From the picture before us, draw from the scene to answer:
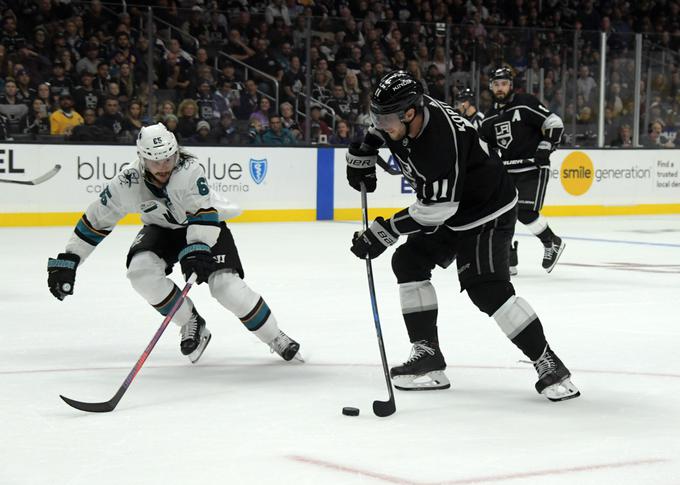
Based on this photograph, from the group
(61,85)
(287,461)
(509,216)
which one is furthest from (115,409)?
(61,85)

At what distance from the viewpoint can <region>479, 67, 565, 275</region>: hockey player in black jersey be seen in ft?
25.9

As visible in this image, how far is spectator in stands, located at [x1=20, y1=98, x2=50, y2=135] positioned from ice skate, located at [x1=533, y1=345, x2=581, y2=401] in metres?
8.11

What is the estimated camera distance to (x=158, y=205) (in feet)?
14.5

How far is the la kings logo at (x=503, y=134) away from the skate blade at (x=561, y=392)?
4.26m

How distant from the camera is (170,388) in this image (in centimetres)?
407

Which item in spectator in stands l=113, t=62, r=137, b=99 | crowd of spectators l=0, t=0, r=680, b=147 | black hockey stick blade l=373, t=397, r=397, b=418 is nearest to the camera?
black hockey stick blade l=373, t=397, r=397, b=418

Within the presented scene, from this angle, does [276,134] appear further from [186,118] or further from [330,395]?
[330,395]

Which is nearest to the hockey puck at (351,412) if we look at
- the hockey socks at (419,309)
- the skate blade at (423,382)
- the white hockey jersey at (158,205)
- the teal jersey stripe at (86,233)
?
the skate blade at (423,382)

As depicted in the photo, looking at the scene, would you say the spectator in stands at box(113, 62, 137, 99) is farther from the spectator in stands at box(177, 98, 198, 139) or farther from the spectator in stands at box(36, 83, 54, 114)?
the spectator in stands at box(36, 83, 54, 114)

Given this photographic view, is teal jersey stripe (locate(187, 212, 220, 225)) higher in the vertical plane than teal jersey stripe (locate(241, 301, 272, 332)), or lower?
higher

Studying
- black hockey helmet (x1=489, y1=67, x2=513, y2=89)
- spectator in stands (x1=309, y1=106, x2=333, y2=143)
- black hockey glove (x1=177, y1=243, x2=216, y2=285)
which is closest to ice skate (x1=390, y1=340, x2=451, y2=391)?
black hockey glove (x1=177, y1=243, x2=216, y2=285)

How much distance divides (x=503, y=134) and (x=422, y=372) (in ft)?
13.5

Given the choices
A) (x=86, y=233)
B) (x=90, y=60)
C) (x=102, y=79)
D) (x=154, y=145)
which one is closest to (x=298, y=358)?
(x=86, y=233)

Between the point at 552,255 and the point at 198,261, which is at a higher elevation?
the point at 198,261
